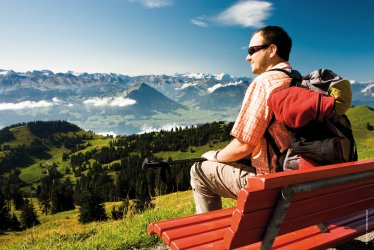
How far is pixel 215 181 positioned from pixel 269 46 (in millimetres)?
2476

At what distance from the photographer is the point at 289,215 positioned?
13.3ft

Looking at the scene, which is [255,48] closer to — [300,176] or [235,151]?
[235,151]

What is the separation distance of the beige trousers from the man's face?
1.73 meters

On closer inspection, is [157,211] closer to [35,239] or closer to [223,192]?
[35,239]

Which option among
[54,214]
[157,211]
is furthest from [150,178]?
[157,211]

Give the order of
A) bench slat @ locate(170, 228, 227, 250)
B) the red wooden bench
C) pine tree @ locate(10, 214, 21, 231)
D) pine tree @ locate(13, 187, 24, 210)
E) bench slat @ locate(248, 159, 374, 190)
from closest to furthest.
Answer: bench slat @ locate(248, 159, 374, 190), the red wooden bench, bench slat @ locate(170, 228, 227, 250), pine tree @ locate(10, 214, 21, 231), pine tree @ locate(13, 187, 24, 210)

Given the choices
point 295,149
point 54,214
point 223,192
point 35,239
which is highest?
point 295,149

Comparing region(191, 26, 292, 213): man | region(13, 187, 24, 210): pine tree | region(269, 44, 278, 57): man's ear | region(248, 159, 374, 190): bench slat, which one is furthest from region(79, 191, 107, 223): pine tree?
region(248, 159, 374, 190): bench slat

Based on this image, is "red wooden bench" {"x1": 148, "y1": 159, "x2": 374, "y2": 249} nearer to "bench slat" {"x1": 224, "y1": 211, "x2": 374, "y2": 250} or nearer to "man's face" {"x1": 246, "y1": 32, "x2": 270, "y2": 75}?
"bench slat" {"x1": 224, "y1": 211, "x2": 374, "y2": 250}

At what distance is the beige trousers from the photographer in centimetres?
585

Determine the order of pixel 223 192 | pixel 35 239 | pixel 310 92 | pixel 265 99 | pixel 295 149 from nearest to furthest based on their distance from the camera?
pixel 310 92
pixel 295 149
pixel 265 99
pixel 223 192
pixel 35 239

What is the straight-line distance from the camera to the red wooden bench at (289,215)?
347cm

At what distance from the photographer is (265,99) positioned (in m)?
4.90

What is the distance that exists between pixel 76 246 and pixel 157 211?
11.0 ft
